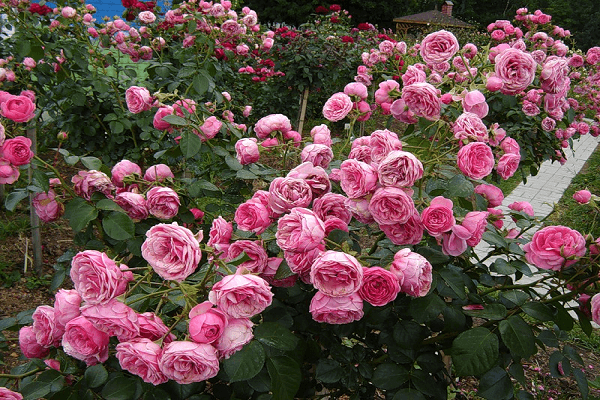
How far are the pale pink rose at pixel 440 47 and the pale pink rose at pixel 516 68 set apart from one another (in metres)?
0.16

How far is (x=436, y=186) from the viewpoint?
1.19 meters

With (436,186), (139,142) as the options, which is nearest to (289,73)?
(139,142)

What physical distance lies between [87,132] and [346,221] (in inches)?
98.3

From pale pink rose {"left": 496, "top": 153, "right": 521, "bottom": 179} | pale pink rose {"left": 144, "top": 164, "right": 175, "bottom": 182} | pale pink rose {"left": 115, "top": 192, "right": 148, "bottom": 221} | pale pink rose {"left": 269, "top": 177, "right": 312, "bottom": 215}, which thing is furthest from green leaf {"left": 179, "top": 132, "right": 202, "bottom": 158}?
pale pink rose {"left": 496, "top": 153, "right": 521, "bottom": 179}

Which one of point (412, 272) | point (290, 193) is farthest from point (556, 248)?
point (290, 193)

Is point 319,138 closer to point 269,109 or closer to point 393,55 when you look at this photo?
point 393,55

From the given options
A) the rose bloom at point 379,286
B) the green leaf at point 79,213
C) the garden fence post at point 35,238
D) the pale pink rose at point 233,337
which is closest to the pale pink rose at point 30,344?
the green leaf at point 79,213

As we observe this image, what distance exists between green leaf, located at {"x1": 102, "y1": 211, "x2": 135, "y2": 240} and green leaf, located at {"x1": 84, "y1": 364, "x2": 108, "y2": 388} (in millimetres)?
358

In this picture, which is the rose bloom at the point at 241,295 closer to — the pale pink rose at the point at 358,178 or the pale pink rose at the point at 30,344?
the pale pink rose at the point at 358,178

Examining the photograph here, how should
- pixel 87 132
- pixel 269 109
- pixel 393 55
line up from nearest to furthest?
1. pixel 393 55
2. pixel 87 132
3. pixel 269 109

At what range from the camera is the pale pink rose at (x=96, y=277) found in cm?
86

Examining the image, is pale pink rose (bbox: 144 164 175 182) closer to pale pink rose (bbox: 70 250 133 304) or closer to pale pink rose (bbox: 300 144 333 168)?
pale pink rose (bbox: 300 144 333 168)

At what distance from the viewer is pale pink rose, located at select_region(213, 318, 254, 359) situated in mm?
875

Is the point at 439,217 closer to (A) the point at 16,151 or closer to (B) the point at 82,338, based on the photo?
(B) the point at 82,338
